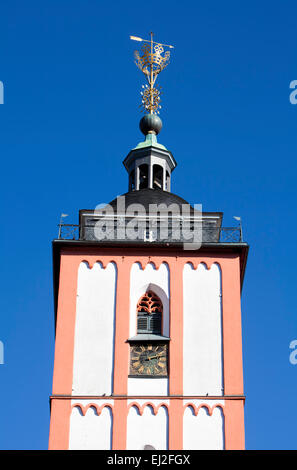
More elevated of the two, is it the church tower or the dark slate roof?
the dark slate roof

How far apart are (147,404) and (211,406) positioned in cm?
141

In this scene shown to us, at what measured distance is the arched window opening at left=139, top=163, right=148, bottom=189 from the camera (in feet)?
132

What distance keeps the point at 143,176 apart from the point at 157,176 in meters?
0.39

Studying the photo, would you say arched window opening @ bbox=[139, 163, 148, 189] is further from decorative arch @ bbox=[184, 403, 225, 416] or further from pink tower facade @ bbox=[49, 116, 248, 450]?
decorative arch @ bbox=[184, 403, 225, 416]

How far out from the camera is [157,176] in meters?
40.7

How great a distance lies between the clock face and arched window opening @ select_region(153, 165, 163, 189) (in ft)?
23.7

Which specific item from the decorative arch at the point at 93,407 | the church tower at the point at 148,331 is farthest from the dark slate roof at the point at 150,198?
the decorative arch at the point at 93,407

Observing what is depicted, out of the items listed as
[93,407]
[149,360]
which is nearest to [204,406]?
[149,360]

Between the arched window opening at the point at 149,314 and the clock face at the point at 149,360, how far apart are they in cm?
53

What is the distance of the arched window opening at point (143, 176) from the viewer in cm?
4034

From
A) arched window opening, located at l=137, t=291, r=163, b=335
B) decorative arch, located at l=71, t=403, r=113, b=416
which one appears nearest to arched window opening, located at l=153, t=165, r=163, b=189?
arched window opening, located at l=137, t=291, r=163, b=335

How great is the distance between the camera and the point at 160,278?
3541cm
